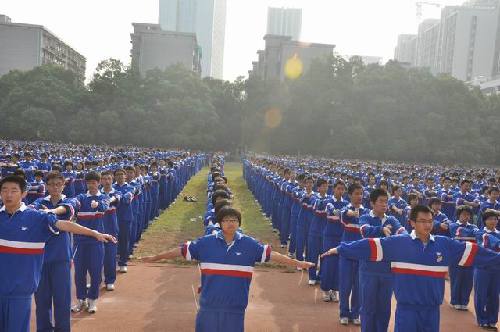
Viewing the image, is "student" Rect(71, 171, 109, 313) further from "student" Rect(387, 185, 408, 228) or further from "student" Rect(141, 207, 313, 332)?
"student" Rect(387, 185, 408, 228)

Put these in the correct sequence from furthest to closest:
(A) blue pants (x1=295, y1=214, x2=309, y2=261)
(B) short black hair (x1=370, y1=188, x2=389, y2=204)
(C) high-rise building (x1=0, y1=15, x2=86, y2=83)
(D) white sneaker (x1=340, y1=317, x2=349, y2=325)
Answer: (C) high-rise building (x1=0, y1=15, x2=86, y2=83) → (A) blue pants (x1=295, y1=214, x2=309, y2=261) → (D) white sneaker (x1=340, y1=317, x2=349, y2=325) → (B) short black hair (x1=370, y1=188, x2=389, y2=204)

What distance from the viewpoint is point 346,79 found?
58.2m

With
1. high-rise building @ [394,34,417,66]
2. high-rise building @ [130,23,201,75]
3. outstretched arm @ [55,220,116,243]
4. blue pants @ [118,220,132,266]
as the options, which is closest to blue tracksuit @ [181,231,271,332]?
outstretched arm @ [55,220,116,243]

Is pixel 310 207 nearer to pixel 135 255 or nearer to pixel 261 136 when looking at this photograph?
pixel 135 255

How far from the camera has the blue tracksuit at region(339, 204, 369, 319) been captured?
768 cm

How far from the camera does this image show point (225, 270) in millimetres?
4750

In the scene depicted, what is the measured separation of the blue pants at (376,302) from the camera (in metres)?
6.46

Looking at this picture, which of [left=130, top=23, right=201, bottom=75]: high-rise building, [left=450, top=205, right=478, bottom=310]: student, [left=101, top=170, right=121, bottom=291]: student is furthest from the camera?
[left=130, top=23, right=201, bottom=75]: high-rise building

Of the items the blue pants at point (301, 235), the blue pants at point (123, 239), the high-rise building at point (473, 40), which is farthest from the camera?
the high-rise building at point (473, 40)

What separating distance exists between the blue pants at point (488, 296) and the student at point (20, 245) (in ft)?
18.1

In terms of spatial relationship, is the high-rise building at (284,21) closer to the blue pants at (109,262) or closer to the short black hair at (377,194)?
the blue pants at (109,262)

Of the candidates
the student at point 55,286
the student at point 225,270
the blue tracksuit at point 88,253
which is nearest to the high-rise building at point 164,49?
the blue tracksuit at point 88,253

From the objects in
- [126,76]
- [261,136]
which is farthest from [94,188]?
[126,76]

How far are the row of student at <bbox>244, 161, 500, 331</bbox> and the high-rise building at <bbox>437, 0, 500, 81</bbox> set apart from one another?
83159 millimetres
